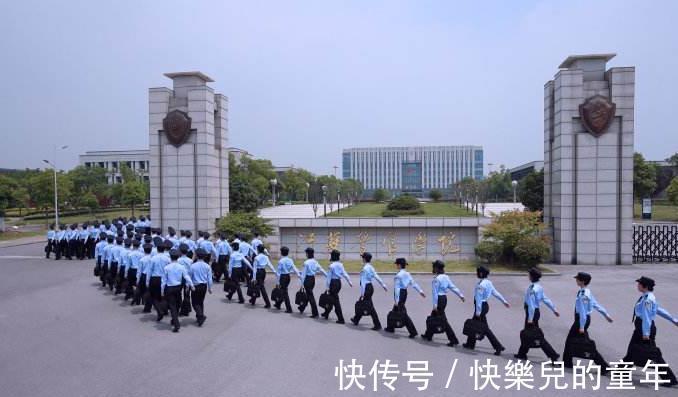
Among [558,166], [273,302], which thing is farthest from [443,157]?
[273,302]

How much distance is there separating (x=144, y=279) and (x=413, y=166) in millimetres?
102609

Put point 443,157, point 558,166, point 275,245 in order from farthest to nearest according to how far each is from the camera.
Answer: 1. point 443,157
2. point 275,245
3. point 558,166

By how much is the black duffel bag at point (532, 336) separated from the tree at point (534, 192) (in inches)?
731

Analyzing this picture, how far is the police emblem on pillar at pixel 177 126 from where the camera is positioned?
17.0 meters

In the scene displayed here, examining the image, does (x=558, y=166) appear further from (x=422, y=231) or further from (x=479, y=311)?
(x=479, y=311)

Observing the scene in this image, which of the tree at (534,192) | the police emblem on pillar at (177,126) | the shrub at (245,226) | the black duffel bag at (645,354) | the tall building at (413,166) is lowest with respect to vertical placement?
the black duffel bag at (645,354)

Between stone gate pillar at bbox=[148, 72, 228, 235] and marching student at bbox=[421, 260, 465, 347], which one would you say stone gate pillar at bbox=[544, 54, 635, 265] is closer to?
marching student at bbox=[421, 260, 465, 347]

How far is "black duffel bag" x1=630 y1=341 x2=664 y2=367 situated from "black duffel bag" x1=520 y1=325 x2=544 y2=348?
1.07 m

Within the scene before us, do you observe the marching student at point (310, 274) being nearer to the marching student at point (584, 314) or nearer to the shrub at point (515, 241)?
the marching student at point (584, 314)

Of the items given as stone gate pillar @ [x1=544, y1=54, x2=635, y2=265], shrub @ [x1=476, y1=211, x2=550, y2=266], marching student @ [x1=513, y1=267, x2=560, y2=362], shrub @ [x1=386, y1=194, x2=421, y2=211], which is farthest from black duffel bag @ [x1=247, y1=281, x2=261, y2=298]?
shrub @ [x1=386, y1=194, x2=421, y2=211]

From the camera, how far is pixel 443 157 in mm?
108062

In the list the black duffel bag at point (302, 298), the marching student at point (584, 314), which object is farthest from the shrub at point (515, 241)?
the marching student at point (584, 314)

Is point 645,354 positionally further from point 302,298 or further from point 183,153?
point 183,153

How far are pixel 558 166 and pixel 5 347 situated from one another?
15.4m
